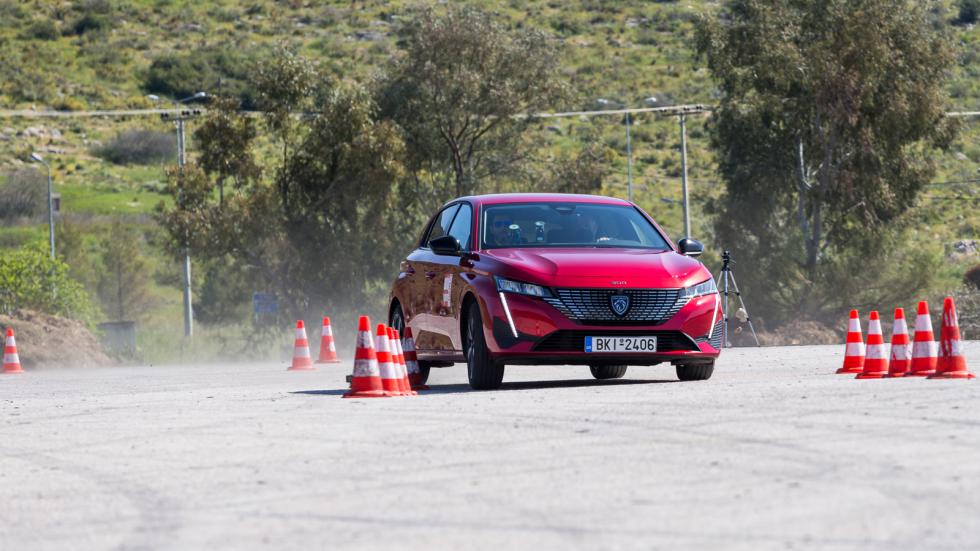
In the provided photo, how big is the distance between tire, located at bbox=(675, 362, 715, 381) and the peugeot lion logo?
1345mm

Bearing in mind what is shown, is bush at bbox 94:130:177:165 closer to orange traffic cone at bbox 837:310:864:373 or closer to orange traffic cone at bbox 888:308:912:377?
orange traffic cone at bbox 837:310:864:373

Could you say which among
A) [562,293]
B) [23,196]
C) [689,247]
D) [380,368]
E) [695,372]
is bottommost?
[695,372]

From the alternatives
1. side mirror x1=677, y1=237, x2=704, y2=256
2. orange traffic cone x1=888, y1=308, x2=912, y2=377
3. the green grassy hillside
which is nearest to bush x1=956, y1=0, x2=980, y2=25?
the green grassy hillside

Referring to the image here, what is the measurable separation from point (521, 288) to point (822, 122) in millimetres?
28038

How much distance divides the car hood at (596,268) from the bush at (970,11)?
3326 inches

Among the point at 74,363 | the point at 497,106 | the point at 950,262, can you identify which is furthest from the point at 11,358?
the point at 950,262

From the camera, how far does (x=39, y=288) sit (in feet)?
122

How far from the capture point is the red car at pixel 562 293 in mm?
14172

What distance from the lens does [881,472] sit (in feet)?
26.7

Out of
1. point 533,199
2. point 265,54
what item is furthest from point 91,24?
point 533,199

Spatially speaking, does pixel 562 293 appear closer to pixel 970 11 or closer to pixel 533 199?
pixel 533 199

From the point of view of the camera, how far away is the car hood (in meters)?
14.2

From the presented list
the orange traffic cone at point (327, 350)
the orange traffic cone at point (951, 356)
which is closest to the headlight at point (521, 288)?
the orange traffic cone at point (951, 356)

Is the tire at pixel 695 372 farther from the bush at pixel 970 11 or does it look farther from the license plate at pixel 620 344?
the bush at pixel 970 11
